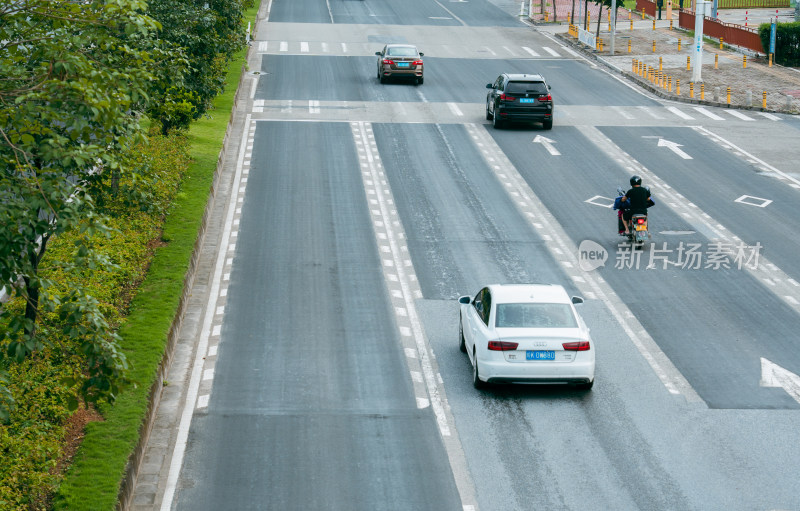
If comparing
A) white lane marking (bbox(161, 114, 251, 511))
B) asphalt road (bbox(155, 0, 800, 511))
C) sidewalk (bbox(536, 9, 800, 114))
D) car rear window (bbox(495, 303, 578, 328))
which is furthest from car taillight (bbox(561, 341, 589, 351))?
sidewalk (bbox(536, 9, 800, 114))

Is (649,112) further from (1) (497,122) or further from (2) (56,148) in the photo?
(2) (56,148)

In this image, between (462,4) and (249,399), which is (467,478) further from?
(462,4)

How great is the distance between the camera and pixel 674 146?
36344 millimetres

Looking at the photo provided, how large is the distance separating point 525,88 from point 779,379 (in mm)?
21853

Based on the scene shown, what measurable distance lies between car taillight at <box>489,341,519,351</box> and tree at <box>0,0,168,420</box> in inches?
240

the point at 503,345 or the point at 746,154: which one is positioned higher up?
the point at 503,345

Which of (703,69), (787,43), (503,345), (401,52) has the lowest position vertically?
(503,345)

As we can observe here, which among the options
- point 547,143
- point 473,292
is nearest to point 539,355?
point 473,292

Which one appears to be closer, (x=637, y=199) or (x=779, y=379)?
(x=779, y=379)

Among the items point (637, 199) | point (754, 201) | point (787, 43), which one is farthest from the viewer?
point (787, 43)

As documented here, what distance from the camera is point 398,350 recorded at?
18.6m

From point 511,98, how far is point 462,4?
44944 mm

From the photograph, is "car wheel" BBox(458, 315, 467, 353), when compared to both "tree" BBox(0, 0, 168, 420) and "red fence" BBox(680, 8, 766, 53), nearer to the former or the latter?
"tree" BBox(0, 0, 168, 420)

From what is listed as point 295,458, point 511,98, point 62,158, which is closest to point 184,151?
point 511,98
